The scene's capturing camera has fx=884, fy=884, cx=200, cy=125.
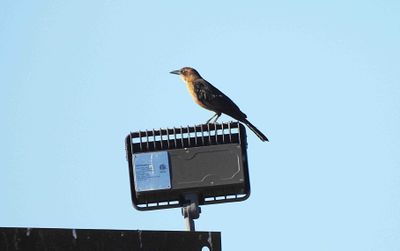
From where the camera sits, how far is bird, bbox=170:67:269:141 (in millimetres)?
10211

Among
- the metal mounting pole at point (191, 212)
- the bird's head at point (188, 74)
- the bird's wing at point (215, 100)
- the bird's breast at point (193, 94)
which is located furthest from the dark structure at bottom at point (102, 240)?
the bird's head at point (188, 74)

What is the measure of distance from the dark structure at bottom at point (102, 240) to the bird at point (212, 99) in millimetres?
6383

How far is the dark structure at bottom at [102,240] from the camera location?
285cm

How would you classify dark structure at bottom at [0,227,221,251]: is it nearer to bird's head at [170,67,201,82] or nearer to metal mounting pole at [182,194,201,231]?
metal mounting pole at [182,194,201,231]

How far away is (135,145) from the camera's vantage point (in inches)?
171

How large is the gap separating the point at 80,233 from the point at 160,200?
1.29m

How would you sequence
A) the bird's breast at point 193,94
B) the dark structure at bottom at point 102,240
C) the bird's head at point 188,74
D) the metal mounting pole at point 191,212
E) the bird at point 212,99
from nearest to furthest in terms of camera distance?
the dark structure at bottom at point 102,240 → the metal mounting pole at point 191,212 → the bird at point 212,99 → the bird's breast at point 193,94 → the bird's head at point 188,74

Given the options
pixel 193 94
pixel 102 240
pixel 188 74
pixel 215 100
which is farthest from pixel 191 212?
pixel 188 74

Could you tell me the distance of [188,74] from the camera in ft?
37.0

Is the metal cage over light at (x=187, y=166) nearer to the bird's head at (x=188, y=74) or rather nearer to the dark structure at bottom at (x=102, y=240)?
the dark structure at bottom at (x=102, y=240)

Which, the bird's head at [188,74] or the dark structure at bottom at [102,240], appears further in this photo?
the bird's head at [188,74]

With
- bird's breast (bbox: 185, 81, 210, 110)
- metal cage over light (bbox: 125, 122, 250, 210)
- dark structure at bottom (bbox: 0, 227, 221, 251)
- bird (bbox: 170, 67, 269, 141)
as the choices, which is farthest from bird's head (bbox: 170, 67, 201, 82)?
dark structure at bottom (bbox: 0, 227, 221, 251)

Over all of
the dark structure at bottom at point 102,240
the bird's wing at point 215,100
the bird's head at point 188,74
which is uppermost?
the bird's head at point 188,74

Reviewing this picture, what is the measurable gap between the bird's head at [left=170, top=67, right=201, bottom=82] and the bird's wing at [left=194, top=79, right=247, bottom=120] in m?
0.31
